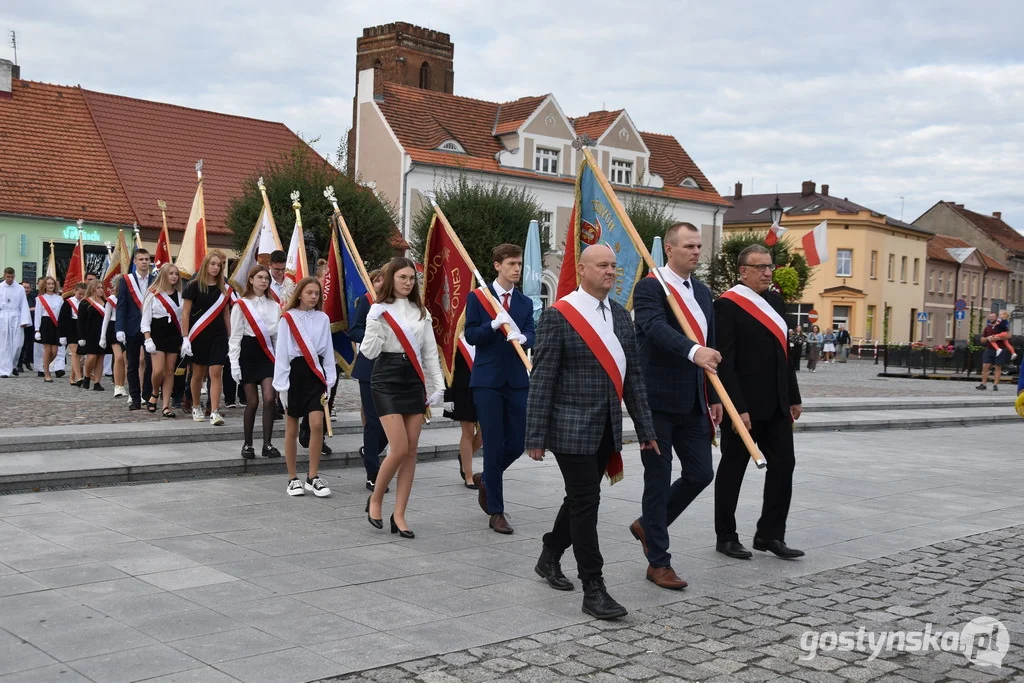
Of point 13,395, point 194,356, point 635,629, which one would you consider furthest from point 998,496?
point 13,395

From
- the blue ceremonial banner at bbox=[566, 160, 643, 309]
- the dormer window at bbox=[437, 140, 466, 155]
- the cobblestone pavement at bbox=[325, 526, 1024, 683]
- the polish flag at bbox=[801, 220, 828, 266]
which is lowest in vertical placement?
the cobblestone pavement at bbox=[325, 526, 1024, 683]

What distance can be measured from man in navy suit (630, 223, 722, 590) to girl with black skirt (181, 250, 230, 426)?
696 centimetres

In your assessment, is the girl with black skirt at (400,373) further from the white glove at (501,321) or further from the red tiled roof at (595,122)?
the red tiled roof at (595,122)

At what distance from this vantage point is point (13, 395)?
16.7 metres

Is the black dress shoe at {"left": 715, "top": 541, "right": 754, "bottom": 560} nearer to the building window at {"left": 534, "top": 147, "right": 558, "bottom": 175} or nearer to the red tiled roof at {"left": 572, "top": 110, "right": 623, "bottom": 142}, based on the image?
the building window at {"left": 534, "top": 147, "right": 558, "bottom": 175}

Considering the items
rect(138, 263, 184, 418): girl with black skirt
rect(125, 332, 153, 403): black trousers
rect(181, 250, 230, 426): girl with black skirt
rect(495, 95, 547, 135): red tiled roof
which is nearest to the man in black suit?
rect(181, 250, 230, 426): girl with black skirt

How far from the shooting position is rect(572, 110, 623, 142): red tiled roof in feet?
170

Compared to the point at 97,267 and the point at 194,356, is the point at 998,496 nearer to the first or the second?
the point at 194,356

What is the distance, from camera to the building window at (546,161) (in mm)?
49534

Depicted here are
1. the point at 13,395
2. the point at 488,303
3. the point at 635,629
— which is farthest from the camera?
the point at 13,395

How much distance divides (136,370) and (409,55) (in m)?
Result: 57.1

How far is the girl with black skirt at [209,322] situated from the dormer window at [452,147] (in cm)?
3460

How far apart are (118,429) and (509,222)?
94.7ft

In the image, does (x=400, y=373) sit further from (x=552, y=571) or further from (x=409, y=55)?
(x=409, y=55)
